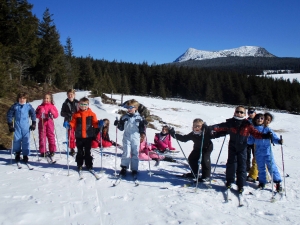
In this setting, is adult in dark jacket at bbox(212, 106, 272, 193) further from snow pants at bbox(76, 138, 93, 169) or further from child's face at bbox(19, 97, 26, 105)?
child's face at bbox(19, 97, 26, 105)

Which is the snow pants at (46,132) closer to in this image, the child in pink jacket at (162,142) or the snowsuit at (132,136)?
the snowsuit at (132,136)

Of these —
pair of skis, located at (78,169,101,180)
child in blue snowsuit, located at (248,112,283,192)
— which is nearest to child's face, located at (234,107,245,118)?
child in blue snowsuit, located at (248,112,283,192)

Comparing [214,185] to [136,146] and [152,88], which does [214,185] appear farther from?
[152,88]

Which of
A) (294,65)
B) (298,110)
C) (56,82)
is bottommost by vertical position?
(298,110)

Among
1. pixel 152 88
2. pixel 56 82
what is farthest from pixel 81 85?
pixel 152 88

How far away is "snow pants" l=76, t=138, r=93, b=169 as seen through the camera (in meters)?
6.36

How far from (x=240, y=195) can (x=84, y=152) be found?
4.03 metres

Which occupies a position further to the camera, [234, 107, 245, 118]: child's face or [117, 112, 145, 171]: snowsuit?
[117, 112, 145, 171]: snowsuit

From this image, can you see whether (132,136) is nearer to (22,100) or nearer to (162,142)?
(22,100)

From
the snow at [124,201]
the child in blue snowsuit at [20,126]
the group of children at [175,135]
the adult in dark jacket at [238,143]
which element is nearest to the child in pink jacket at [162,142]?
the snow at [124,201]

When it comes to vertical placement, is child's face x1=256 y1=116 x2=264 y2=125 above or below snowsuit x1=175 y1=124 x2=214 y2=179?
above

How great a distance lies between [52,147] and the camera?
7.73 metres

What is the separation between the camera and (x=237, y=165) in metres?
5.47

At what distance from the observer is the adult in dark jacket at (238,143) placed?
5.38 meters
